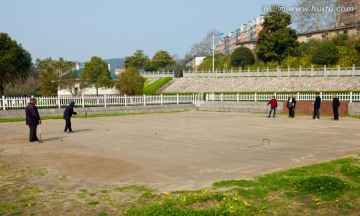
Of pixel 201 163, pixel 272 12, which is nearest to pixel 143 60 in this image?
pixel 272 12

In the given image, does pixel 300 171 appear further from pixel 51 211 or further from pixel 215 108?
pixel 215 108

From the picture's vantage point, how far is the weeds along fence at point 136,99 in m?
23.3

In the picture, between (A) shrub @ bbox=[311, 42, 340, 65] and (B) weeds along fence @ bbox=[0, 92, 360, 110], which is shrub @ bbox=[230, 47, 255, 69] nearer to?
(A) shrub @ bbox=[311, 42, 340, 65]

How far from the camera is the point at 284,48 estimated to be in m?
51.9

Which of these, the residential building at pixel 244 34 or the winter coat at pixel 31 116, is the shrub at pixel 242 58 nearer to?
the residential building at pixel 244 34

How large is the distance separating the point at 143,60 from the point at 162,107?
58.7 m

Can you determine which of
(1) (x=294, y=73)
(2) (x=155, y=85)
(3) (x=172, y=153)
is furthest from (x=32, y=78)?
(3) (x=172, y=153)

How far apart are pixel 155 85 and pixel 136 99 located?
1350 inches

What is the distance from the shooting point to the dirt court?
7.38 metres

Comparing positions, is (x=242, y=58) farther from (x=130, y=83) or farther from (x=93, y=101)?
(x=93, y=101)

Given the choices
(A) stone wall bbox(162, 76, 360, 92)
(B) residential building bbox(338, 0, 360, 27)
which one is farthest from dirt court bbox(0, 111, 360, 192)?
(B) residential building bbox(338, 0, 360, 27)

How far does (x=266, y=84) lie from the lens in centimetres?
4719

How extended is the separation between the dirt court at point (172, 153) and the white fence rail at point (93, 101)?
9546mm

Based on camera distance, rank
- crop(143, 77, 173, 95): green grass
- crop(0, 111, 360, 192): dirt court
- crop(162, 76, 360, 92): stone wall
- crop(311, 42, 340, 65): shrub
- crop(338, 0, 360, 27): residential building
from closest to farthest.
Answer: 1. crop(0, 111, 360, 192): dirt court
2. crop(162, 76, 360, 92): stone wall
3. crop(311, 42, 340, 65): shrub
4. crop(338, 0, 360, 27): residential building
5. crop(143, 77, 173, 95): green grass
